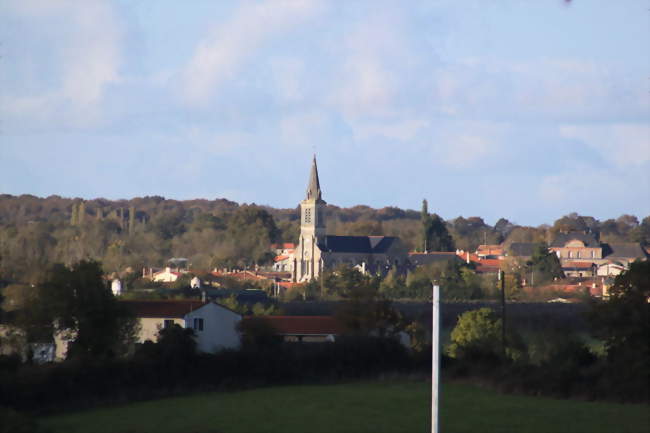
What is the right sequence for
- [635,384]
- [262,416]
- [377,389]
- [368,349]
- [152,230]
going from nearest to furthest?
[262,416] < [635,384] < [377,389] < [368,349] < [152,230]

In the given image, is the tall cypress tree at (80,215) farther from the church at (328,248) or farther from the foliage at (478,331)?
the foliage at (478,331)

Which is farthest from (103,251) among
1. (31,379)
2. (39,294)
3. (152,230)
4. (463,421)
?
(463,421)

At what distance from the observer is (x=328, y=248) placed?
9850cm

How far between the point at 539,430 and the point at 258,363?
10.1 meters

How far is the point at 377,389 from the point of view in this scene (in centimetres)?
2817

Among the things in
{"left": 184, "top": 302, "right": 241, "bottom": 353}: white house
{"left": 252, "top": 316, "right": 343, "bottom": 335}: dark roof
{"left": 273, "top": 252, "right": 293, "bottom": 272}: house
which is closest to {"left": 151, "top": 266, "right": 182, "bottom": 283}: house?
{"left": 252, "top": 316, "right": 343, "bottom": 335}: dark roof

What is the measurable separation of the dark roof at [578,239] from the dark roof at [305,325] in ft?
224

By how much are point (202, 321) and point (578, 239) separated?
72180 millimetres

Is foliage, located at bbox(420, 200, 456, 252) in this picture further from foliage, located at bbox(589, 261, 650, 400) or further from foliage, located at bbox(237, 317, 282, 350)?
foliage, located at bbox(589, 261, 650, 400)

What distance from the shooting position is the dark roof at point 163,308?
35.7 m

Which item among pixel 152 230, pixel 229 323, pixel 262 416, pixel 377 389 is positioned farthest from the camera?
pixel 152 230

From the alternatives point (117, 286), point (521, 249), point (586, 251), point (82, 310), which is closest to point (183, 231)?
point (521, 249)

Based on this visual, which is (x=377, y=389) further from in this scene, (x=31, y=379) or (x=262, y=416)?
(x=31, y=379)

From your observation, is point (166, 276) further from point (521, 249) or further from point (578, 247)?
point (578, 247)
